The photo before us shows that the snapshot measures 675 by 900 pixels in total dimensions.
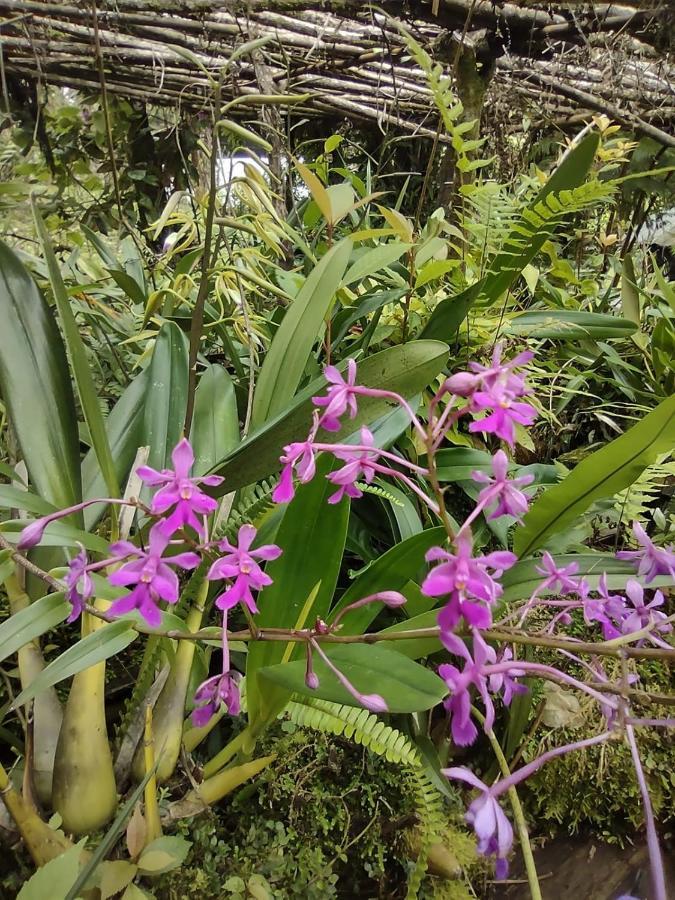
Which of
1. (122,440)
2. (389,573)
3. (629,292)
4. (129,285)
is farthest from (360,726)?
(629,292)

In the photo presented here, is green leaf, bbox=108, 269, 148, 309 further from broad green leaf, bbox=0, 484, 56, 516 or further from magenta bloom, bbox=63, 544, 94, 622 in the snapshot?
magenta bloom, bbox=63, 544, 94, 622

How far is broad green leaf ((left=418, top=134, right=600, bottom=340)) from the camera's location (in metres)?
0.78

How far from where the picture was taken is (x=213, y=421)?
2.44 feet

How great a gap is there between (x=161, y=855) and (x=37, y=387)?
48 centimetres

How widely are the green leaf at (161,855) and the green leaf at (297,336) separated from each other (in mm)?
436

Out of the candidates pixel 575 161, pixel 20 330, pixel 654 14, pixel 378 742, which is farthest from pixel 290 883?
pixel 654 14

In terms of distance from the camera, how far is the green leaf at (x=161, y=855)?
1.44ft

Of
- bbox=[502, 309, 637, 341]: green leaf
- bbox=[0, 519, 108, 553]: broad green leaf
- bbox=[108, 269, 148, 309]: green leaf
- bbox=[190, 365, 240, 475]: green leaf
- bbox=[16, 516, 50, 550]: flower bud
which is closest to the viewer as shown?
bbox=[16, 516, 50, 550]: flower bud

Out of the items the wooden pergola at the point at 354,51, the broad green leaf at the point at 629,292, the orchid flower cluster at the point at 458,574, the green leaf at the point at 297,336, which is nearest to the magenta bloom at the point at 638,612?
the orchid flower cluster at the point at 458,574

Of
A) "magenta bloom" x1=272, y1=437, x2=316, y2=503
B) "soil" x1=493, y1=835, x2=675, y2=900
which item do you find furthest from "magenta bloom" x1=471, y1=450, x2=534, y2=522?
"soil" x1=493, y1=835, x2=675, y2=900

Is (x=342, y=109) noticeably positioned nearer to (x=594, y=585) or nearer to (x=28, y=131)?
(x=28, y=131)

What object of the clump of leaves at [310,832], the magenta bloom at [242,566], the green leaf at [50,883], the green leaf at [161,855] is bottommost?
the clump of leaves at [310,832]

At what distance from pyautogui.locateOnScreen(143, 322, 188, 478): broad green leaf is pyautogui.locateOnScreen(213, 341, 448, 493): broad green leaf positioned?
167 mm

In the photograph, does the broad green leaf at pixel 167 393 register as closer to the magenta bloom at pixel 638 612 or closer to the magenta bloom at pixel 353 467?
the magenta bloom at pixel 353 467
